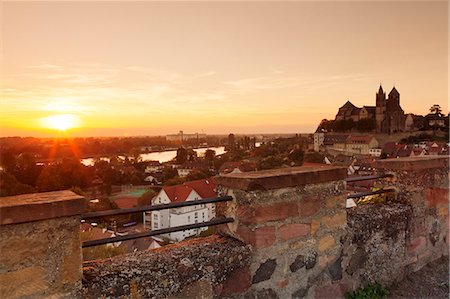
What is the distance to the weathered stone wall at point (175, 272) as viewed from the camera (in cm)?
188

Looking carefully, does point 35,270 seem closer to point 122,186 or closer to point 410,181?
point 410,181

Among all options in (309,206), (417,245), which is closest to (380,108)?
(417,245)

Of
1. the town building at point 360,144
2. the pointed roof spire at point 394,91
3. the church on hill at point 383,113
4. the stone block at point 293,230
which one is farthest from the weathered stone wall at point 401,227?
the pointed roof spire at point 394,91

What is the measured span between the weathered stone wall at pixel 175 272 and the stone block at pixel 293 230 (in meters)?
0.27

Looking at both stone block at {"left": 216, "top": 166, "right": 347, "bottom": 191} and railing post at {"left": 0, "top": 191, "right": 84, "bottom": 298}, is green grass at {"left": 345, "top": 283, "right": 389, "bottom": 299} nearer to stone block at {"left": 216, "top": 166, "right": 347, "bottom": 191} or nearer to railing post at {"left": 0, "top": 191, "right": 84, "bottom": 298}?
stone block at {"left": 216, "top": 166, "right": 347, "bottom": 191}

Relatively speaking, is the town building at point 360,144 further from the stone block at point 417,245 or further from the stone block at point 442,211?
the stone block at point 417,245

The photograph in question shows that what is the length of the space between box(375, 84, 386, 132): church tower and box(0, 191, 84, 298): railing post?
8319 cm

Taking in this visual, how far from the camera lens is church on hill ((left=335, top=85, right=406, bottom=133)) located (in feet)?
257

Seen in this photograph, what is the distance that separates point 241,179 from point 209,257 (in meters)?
0.50

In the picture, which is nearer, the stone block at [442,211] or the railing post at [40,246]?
the railing post at [40,246]

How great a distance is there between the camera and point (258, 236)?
2.38 meters

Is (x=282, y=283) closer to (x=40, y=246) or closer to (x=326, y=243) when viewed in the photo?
(x=326, y=243)

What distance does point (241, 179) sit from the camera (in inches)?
91.4

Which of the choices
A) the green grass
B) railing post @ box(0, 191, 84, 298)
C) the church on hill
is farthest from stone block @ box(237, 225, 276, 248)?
the church on hill
